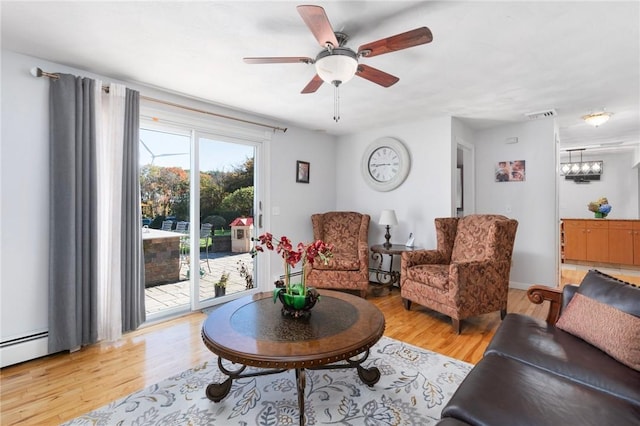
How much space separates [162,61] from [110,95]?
623 millimetres

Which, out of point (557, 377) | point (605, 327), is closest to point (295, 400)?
point (557, 377)

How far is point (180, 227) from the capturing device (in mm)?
3402

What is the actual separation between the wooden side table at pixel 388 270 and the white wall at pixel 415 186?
287mm

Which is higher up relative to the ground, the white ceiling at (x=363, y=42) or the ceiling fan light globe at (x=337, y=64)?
the white ceiling at (x=363, y=42)

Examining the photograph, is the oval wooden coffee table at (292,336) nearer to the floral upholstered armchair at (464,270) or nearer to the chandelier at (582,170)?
the floral upholstered armchair at (464,270)

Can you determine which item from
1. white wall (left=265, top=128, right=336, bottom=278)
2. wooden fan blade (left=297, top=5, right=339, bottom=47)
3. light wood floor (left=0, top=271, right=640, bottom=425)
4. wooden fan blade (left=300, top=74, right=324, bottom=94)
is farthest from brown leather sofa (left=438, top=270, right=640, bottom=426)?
white wall (left=265, top=128, right=336, bottom=278)

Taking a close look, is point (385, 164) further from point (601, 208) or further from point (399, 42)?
point (601, 208)

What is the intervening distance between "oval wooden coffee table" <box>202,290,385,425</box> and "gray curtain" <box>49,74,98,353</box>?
4.53 ft

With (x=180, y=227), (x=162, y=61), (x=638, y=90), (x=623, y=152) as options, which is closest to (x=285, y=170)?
(x=180, y=227)

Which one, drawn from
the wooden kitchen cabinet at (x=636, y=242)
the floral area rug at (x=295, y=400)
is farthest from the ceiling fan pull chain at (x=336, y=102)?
the wooden kitchen cabinet at (x=636, y=242)

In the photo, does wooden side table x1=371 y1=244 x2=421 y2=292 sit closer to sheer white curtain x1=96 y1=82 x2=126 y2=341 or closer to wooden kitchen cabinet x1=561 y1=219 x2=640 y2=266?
sheer white curtain x1=96 y1=82 x2=126 y2=341

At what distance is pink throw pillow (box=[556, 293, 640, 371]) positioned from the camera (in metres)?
1.39

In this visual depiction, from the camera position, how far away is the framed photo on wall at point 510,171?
435 centimetres

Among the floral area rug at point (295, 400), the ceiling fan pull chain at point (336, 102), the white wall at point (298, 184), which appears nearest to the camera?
the floral area rug at point (295, 400)
